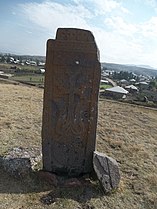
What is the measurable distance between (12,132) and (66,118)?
8.88 feet

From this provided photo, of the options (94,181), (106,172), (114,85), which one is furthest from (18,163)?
(114,85)

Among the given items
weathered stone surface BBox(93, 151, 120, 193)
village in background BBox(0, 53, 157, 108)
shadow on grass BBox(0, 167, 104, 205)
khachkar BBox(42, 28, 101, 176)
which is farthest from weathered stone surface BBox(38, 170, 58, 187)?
village in background BBox(0, 53, 157, 108)

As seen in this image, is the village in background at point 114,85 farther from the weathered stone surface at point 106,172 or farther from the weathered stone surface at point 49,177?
the weathered stone surface at point 49,177

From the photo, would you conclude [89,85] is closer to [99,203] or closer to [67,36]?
[67,36]

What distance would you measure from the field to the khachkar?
0.57m

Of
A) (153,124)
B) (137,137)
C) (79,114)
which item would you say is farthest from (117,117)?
(79,114)

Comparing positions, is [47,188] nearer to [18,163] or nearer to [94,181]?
[18,163]

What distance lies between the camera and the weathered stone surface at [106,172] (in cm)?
507

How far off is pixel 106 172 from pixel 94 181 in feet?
1.46

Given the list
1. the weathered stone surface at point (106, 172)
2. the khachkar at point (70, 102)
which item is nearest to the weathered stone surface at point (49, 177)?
the khachkar at point (70, 102)

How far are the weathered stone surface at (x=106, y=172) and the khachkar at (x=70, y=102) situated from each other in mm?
444

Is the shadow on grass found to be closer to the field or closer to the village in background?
the field

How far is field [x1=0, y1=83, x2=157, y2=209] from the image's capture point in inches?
186

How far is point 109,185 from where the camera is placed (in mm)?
5074
